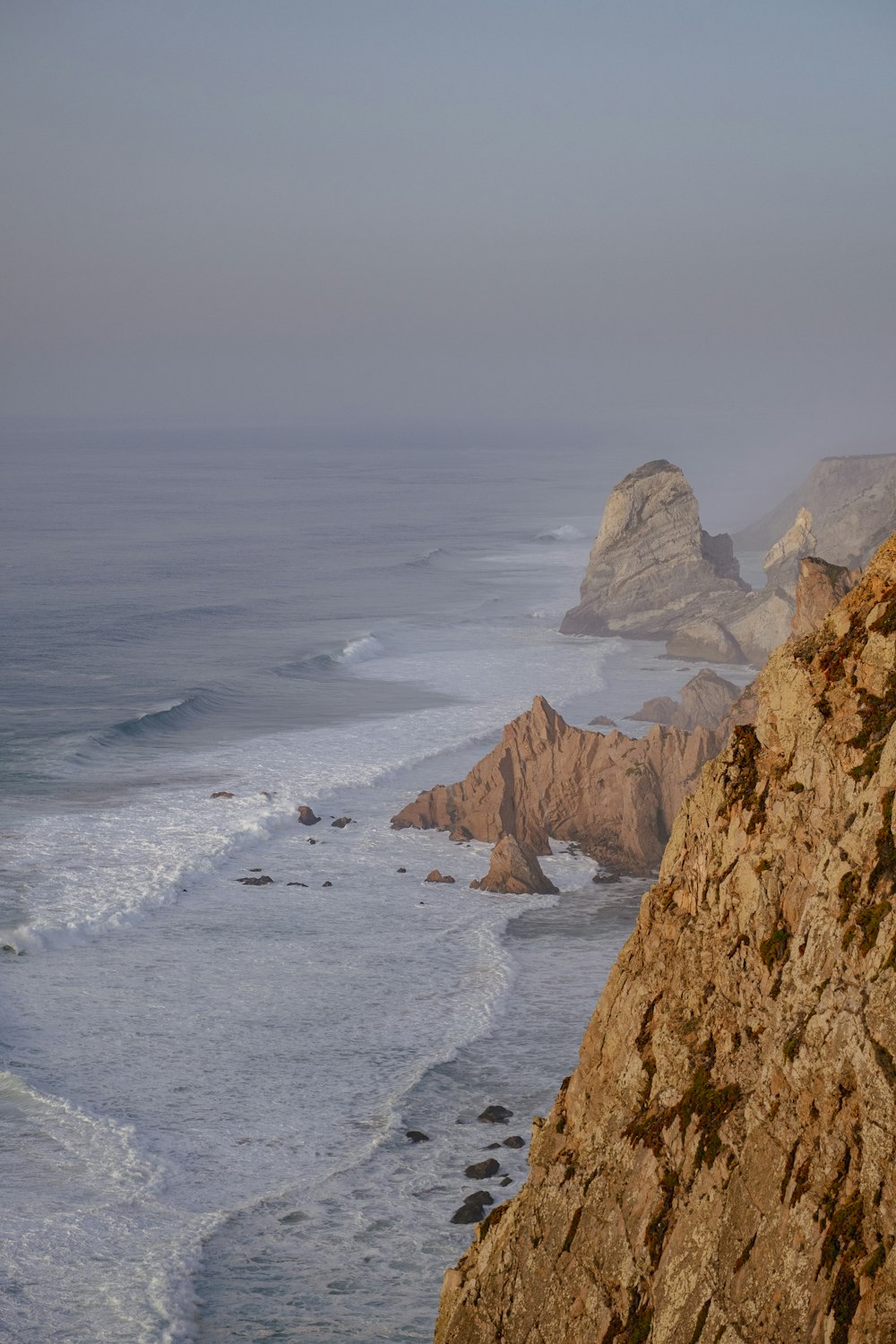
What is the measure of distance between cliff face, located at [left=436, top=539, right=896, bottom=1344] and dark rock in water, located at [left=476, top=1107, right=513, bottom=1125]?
492 inches

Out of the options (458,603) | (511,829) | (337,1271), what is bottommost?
(337,1271)

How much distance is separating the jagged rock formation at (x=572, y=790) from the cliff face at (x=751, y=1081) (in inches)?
1179

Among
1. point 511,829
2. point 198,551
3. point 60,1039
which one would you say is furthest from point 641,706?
point 198,551

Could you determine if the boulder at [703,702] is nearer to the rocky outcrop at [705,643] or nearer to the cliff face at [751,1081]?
the rocky outcrop at [705,643]

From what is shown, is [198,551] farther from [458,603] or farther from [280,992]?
[280,992]

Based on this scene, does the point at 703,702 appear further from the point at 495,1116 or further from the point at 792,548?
the point at 792,548

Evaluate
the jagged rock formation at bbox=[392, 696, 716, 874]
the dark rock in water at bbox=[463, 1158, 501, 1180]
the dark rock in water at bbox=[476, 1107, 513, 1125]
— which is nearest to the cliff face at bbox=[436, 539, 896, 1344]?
the dark rock in water at bbox=[463, 1158, 501, 1180]

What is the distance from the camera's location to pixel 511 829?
45.3 meters

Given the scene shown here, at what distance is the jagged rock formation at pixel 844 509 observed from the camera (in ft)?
296

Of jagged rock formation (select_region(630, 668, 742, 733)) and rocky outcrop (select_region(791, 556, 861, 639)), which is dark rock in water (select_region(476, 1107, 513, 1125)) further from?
jagged rock formation (select_region(630, 668, 742, 733))

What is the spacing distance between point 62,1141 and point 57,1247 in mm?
3518

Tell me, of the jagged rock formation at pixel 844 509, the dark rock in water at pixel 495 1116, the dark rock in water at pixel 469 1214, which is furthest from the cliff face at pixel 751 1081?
the jagged rock formation at pixel 844 509

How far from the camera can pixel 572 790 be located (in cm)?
4541

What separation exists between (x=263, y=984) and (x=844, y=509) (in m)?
72.4
